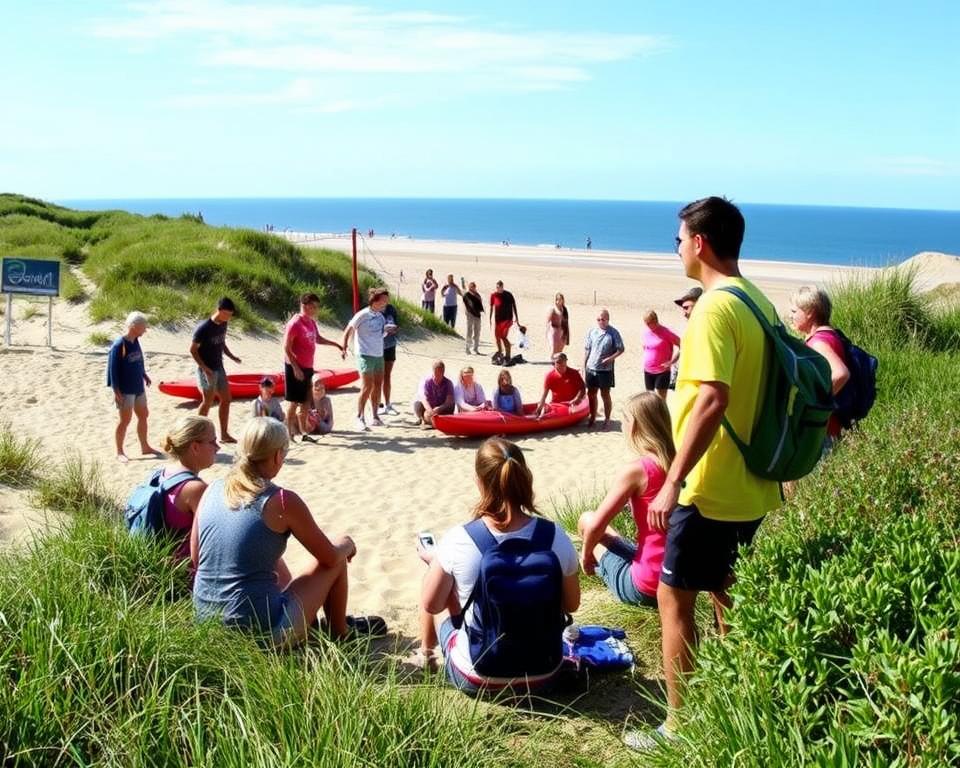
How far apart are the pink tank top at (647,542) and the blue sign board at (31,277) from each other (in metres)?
12.5

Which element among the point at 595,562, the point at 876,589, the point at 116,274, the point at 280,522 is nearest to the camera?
the point at 876,589

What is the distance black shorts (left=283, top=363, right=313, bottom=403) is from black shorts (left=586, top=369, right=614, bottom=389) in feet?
11.9

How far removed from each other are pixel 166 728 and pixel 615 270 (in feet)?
173

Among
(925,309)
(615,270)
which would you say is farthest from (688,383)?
(615,270)

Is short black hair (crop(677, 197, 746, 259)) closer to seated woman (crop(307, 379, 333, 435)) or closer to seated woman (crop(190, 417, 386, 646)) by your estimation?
seated woman (crop(190, 417, 386, 646))

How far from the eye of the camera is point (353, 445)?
436 inches

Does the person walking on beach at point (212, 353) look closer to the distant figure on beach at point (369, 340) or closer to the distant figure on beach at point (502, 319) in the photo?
the distant figure on beach at point (369, 340)

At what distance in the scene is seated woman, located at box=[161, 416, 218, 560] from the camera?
4.98 meters

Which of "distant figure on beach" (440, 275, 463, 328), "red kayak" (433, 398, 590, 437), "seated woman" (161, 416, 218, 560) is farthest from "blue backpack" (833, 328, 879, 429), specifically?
"distant figure on beach" (440, 275, 463, 328)

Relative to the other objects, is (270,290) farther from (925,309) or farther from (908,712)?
(908,712)

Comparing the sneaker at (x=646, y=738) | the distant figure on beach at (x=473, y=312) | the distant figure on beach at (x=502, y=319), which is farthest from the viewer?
the distant figure on beach at (x=473, y=312)

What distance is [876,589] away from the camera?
258cm

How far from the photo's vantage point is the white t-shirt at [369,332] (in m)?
11.4

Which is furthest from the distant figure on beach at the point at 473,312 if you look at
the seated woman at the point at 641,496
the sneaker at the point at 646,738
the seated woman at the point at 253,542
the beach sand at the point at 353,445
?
the sneaker at the point at 646,738
